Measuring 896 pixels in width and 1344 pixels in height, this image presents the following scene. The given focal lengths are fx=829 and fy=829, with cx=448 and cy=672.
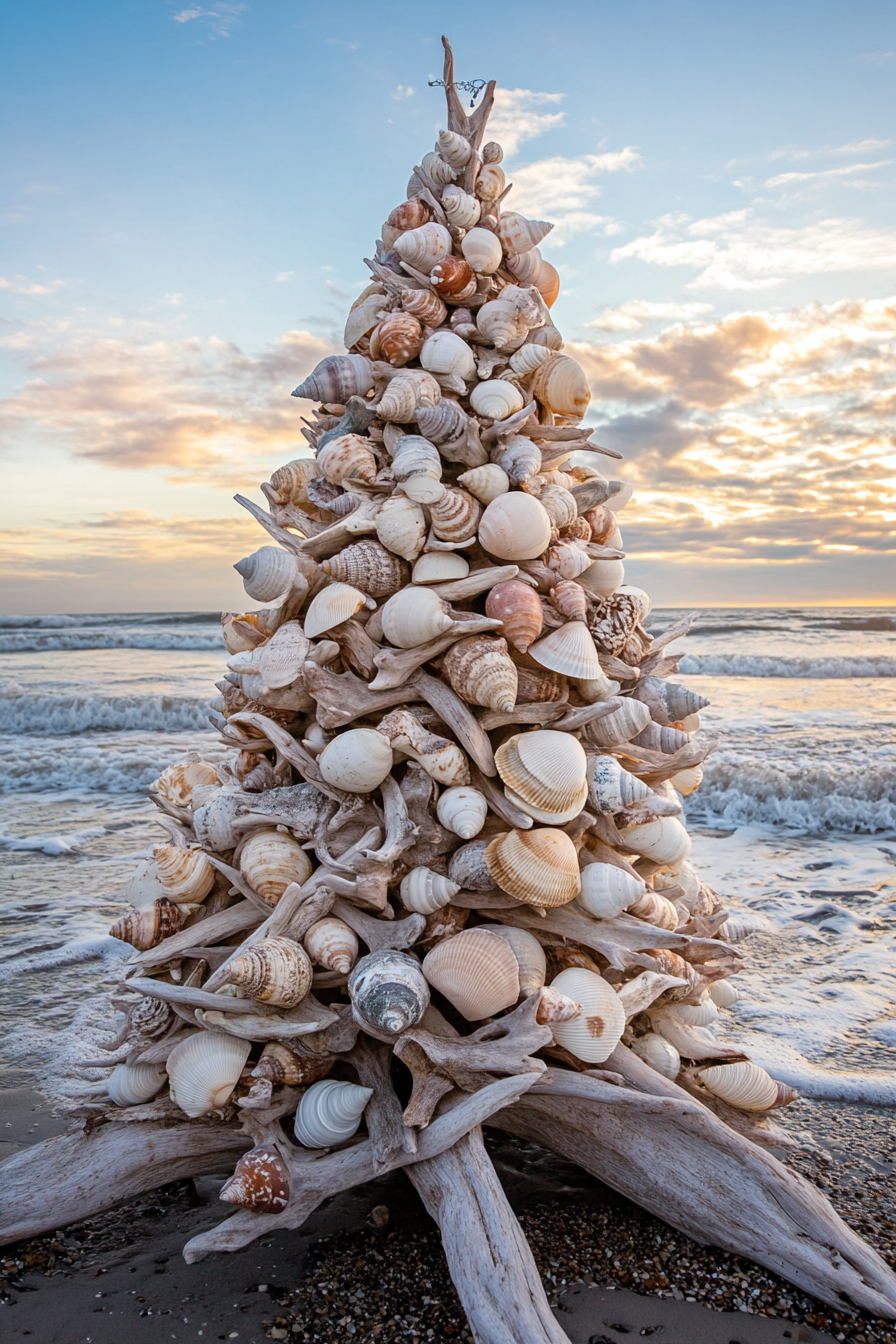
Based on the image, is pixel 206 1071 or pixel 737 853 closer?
pixel 206 1071

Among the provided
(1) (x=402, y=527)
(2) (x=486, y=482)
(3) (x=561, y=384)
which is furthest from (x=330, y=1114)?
(3) (x=561, y=384)

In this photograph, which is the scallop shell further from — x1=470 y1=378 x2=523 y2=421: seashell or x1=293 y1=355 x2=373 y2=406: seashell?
x1=293 y1=355 x2=373 y2=406: seashell

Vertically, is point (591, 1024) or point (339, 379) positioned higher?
point (339, 379)

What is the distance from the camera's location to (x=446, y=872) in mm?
2754

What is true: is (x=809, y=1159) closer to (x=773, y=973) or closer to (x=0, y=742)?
(x=773, y=973)

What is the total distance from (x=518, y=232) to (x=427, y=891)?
2552 mm

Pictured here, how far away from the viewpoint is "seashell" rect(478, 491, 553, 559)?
2.79 m

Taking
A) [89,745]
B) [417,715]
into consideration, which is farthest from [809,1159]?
[89,745]

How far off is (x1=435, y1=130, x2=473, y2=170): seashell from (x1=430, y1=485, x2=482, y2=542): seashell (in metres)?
1.32

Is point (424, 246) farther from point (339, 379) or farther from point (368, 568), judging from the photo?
point (368, 568)

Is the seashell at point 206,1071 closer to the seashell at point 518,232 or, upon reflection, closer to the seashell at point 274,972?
the seashell at point 274,972


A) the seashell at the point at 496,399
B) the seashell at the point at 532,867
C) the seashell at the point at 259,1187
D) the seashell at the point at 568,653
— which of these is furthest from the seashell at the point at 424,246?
the seashell at the point at 259,1187

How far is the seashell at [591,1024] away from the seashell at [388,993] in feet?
1.46

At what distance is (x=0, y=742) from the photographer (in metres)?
13.5
